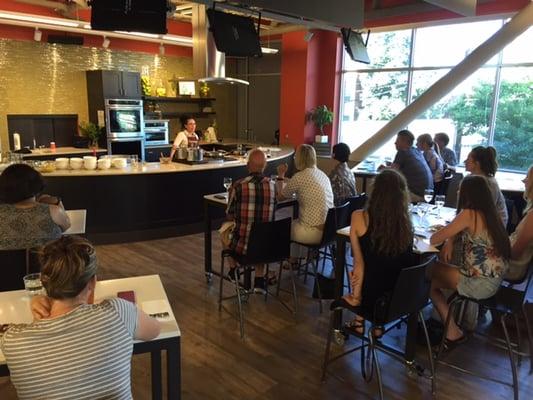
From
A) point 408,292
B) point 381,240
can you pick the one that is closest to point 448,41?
point 381,240

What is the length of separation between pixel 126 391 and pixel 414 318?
1.99m

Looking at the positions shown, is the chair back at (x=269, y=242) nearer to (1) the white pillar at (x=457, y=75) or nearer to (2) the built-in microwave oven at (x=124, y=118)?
(1) the white pillar at (x=457, y=75)

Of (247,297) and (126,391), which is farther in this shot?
(247,297)

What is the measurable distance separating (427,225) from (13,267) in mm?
2789

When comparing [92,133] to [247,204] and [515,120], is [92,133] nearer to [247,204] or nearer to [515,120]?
[247,204]

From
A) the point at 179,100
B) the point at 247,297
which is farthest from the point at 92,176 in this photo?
the point at 179,100

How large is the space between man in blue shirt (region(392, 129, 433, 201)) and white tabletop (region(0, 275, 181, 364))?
3659mm

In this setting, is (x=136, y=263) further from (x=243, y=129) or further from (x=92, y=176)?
(x=243, y=129)

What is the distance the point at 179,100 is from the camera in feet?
31.5

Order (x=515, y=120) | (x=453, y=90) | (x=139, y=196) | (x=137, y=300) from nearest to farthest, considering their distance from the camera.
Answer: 1. (x=137, y=300)
2. (x=139, y=196)
3. (x=453, y=90)
4. (x=515, y=120)

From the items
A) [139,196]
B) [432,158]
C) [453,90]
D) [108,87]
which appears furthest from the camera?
[108,87]

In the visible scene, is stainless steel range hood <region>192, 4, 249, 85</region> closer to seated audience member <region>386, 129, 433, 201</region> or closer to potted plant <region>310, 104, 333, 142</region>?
seated audience member <region>386, 129, 433, 201</region>

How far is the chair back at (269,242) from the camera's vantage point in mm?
3316

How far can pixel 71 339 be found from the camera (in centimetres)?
130
